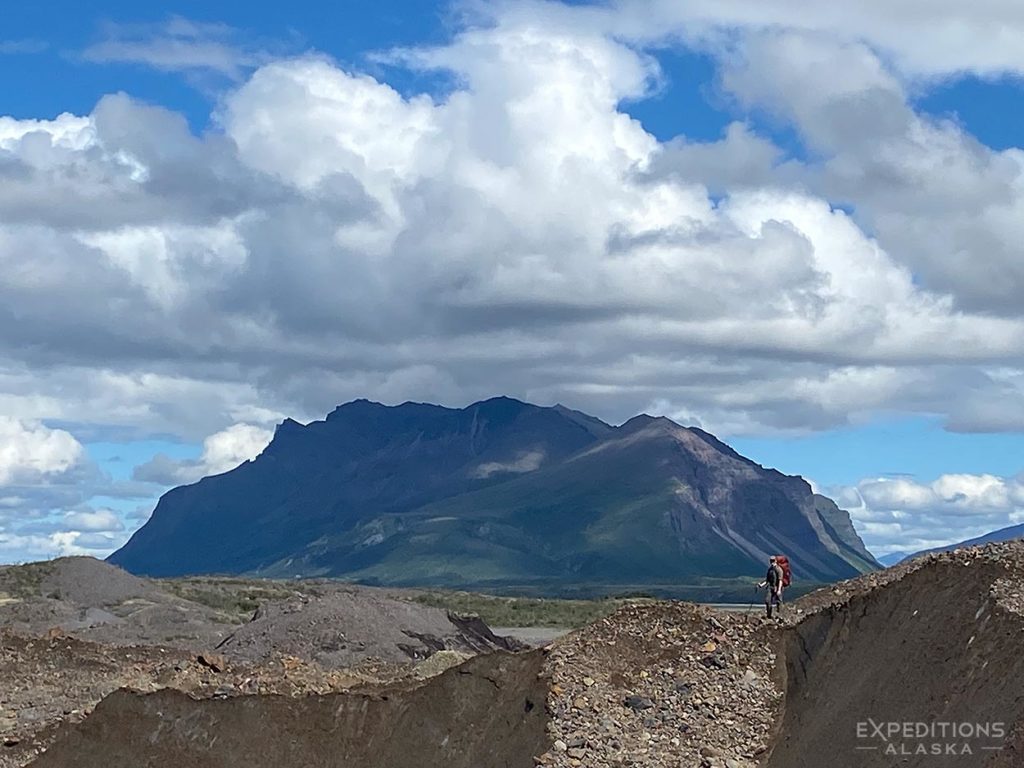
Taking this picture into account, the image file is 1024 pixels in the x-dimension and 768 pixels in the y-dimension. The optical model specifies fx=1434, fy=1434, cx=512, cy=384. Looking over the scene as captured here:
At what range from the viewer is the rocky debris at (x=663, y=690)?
23828mm

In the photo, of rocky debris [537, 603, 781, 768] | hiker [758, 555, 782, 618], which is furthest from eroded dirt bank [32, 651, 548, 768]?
hiker [758, 555, 782, 618]

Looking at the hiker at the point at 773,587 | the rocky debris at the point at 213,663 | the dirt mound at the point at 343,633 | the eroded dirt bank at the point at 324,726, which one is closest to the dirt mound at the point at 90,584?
the dirt mound at the point at 343,633

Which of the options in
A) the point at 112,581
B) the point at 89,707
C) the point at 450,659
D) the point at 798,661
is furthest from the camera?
the point at 112,581

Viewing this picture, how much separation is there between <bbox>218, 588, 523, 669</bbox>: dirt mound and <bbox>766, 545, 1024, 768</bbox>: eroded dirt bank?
20717mm

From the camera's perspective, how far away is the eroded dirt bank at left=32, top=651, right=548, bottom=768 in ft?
86.8

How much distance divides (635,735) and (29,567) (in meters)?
59.8

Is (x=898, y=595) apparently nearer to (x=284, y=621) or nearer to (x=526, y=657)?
(x=526, y=657)

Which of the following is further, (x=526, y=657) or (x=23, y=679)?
(x=23, y=679)

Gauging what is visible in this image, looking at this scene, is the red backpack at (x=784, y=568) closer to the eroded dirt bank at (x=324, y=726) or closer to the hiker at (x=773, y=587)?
the hiker at (x=773, y=587)

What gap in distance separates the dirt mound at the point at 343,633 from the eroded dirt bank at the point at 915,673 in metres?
20.7

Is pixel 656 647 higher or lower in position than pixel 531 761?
higher

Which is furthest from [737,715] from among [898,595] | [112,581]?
[112,581]

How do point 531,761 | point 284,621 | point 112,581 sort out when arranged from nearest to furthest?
point 531,761, point 284,621, point 112,581

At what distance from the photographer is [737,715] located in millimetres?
24875
